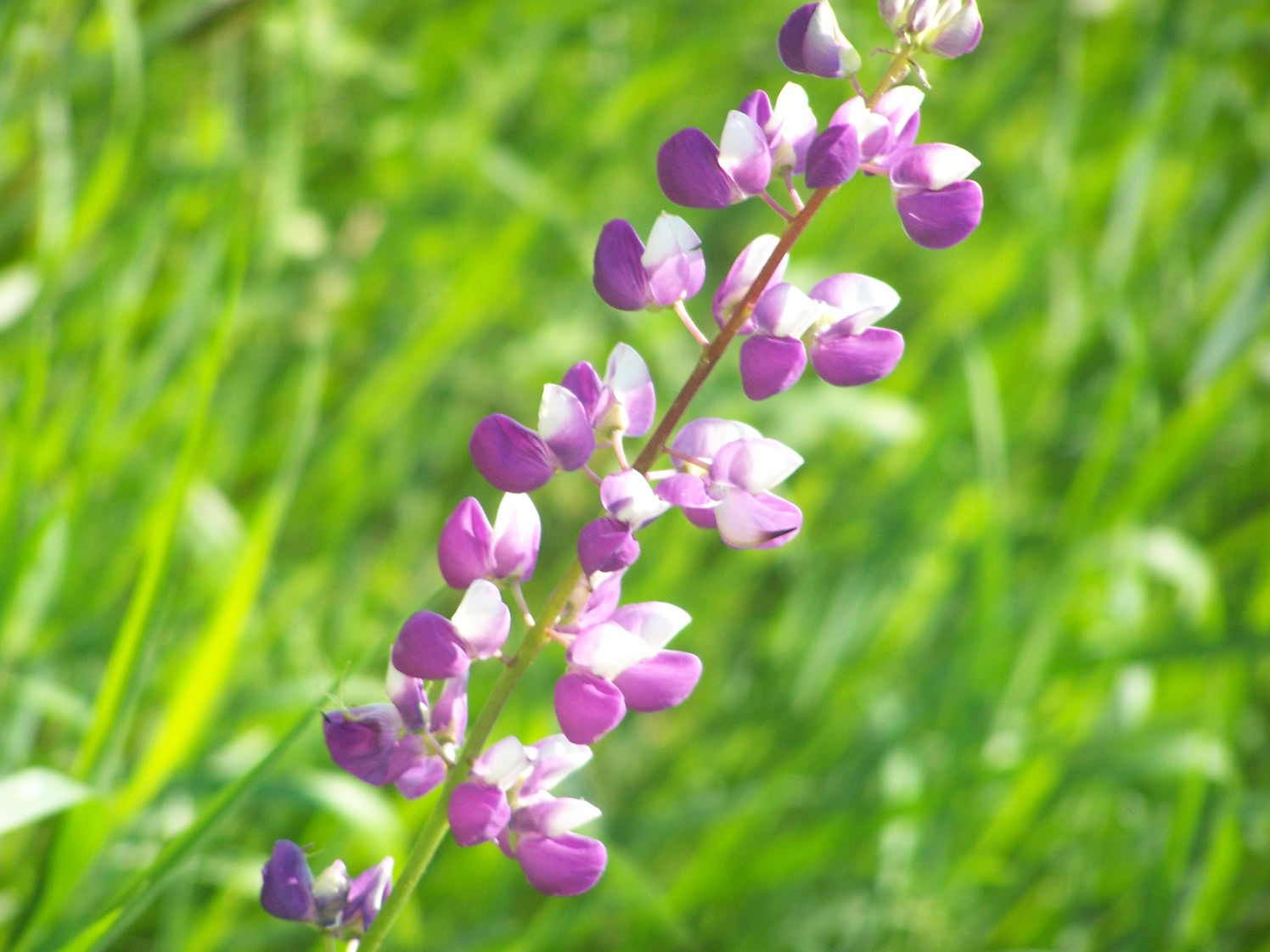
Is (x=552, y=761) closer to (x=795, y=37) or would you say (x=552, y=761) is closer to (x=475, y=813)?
(x=475, y=813)

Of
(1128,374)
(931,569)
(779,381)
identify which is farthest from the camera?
(931,569)

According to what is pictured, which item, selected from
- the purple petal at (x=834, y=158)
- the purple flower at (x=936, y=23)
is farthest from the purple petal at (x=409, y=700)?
the purple flower at (x=936, y=23)

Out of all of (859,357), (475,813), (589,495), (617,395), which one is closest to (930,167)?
(859,357)

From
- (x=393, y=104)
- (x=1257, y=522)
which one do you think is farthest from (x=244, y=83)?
(x=1257, y=522)

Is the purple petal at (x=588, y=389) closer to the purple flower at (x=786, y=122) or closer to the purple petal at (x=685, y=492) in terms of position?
the purple petal at (x=685, y=492)

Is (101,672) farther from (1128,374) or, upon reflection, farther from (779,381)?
(1128,374)

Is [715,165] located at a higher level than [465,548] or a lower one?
higher
